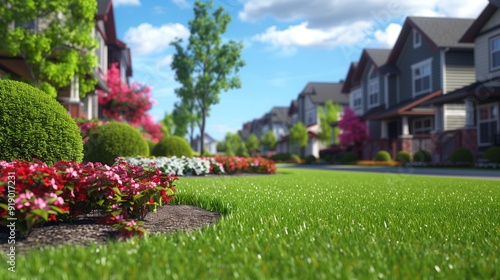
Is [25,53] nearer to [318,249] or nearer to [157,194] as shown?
[157,194]

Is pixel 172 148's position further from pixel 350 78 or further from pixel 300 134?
pixel 300 134

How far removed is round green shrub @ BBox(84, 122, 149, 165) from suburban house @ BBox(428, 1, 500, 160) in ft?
55.3

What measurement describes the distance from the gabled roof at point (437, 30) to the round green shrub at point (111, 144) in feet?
72.6

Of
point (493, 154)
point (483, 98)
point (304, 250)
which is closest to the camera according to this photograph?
point (304, 250)

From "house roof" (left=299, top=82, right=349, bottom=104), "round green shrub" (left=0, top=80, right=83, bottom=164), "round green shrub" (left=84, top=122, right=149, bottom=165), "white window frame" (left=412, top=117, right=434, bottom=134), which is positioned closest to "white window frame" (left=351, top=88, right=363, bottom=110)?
"white window frame" (left=412, top=117, right=434, bottom=134)

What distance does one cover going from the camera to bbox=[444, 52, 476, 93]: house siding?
30.0 meters

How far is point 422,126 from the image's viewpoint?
110 feet

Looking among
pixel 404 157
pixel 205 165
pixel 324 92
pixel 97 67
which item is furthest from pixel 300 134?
pixel 205 165

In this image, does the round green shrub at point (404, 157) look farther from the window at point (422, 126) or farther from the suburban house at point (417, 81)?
the window at point (422, 126)

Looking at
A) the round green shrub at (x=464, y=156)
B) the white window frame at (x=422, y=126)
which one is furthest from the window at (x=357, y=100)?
the round green shrub at (x=464, y=156)

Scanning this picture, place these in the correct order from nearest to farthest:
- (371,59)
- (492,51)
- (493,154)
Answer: (493,154) < (492,51) < (371,59)

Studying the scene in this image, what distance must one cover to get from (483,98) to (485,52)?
4.01 m

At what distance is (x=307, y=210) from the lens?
6.36 meters

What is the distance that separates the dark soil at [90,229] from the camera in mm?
4457
